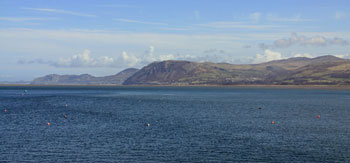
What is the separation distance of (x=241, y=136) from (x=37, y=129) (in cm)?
4013

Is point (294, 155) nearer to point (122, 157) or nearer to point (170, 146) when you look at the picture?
point (170, 146)

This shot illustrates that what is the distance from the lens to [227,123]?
3398 inches

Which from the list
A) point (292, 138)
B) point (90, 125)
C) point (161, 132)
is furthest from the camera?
point (90, 125)

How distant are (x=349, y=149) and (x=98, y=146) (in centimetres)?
3757

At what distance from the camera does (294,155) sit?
51.5 meters

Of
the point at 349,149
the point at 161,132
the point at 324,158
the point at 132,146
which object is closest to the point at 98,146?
the point at 132,146

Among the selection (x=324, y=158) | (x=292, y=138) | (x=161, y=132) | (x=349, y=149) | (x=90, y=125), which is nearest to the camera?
(x=324, y=158)

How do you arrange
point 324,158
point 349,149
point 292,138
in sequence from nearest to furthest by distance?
point 324,158
point 349,149
point 292,138

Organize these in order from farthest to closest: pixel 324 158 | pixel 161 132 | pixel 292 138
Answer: pixel 161 132 → pixel 292 138 → pixel 324 158

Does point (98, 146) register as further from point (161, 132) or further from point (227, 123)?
point (227, 123)

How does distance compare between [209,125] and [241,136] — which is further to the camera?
[209,125]

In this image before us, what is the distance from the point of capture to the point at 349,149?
55062 mm

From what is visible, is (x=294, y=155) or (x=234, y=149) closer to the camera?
(x=294, y=155)

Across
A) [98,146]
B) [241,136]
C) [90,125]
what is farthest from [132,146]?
[90,125]
